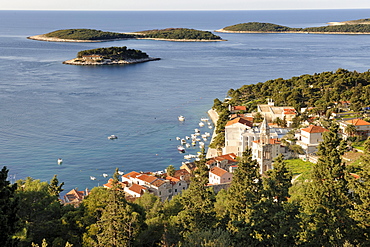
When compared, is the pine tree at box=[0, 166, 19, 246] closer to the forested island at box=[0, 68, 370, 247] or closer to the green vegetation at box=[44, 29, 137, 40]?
the forested island at box=[0, 68, 370, 247]

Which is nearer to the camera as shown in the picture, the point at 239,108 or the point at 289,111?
the point at 289,111

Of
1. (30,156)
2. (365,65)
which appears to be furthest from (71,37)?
(30,156)

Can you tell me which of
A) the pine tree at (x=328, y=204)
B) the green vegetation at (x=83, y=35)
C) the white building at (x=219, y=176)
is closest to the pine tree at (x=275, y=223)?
the pine tree at (x=328, y=204)

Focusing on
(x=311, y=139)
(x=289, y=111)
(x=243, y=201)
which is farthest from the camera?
(x=289, y=111)

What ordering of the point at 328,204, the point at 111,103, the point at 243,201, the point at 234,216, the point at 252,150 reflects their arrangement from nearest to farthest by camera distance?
the point at 328,204 → the point at 234,216 → the point at 243,201 → the point at 252,150 → the point at 111,103

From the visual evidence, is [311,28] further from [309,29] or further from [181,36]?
[181,36]

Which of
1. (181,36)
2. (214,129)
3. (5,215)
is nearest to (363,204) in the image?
(5,215)

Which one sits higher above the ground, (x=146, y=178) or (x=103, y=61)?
(x=103, y=61)

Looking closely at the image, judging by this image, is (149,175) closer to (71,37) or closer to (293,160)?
(293,160)

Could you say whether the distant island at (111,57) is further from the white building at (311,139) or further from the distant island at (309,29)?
the distant island at (309,29)
